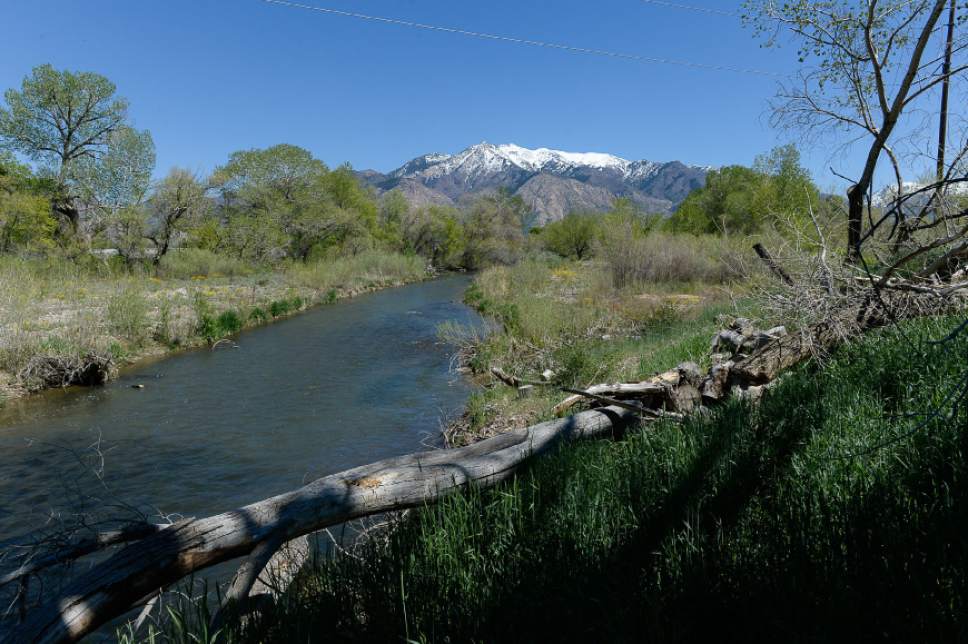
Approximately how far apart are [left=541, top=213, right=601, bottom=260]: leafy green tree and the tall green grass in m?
57.9

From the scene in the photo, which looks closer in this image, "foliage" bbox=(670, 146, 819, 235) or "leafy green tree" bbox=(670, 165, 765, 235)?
"foliage" bbox=(670, 146, 819, 235)

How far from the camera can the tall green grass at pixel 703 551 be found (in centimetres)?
217

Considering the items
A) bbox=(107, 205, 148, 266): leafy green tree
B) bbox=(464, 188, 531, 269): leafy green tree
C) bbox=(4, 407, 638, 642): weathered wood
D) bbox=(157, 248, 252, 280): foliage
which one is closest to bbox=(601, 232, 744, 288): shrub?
bbox=(4, 407, 638, 642): weathered wood

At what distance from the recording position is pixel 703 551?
2.60 meters

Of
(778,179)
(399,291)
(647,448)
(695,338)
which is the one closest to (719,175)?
(778,179)

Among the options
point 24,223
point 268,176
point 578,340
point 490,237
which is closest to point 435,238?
point 490,237

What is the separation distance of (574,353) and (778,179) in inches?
1597

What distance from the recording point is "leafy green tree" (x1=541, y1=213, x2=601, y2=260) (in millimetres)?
62478

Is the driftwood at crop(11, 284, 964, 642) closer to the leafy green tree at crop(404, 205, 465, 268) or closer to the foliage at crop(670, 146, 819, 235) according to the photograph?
the foliage at crop(670, 146, 819, 235)

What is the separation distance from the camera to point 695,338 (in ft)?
32.8

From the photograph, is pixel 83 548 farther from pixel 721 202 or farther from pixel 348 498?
pixel 721 202

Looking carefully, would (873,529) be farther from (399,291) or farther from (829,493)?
(399,291)

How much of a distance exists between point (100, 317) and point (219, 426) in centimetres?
793

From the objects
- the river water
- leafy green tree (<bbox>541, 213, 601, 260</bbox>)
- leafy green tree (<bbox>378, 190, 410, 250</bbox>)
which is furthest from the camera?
leafy green tree (<bbox>541, 213, 601, 260</bbox>)
